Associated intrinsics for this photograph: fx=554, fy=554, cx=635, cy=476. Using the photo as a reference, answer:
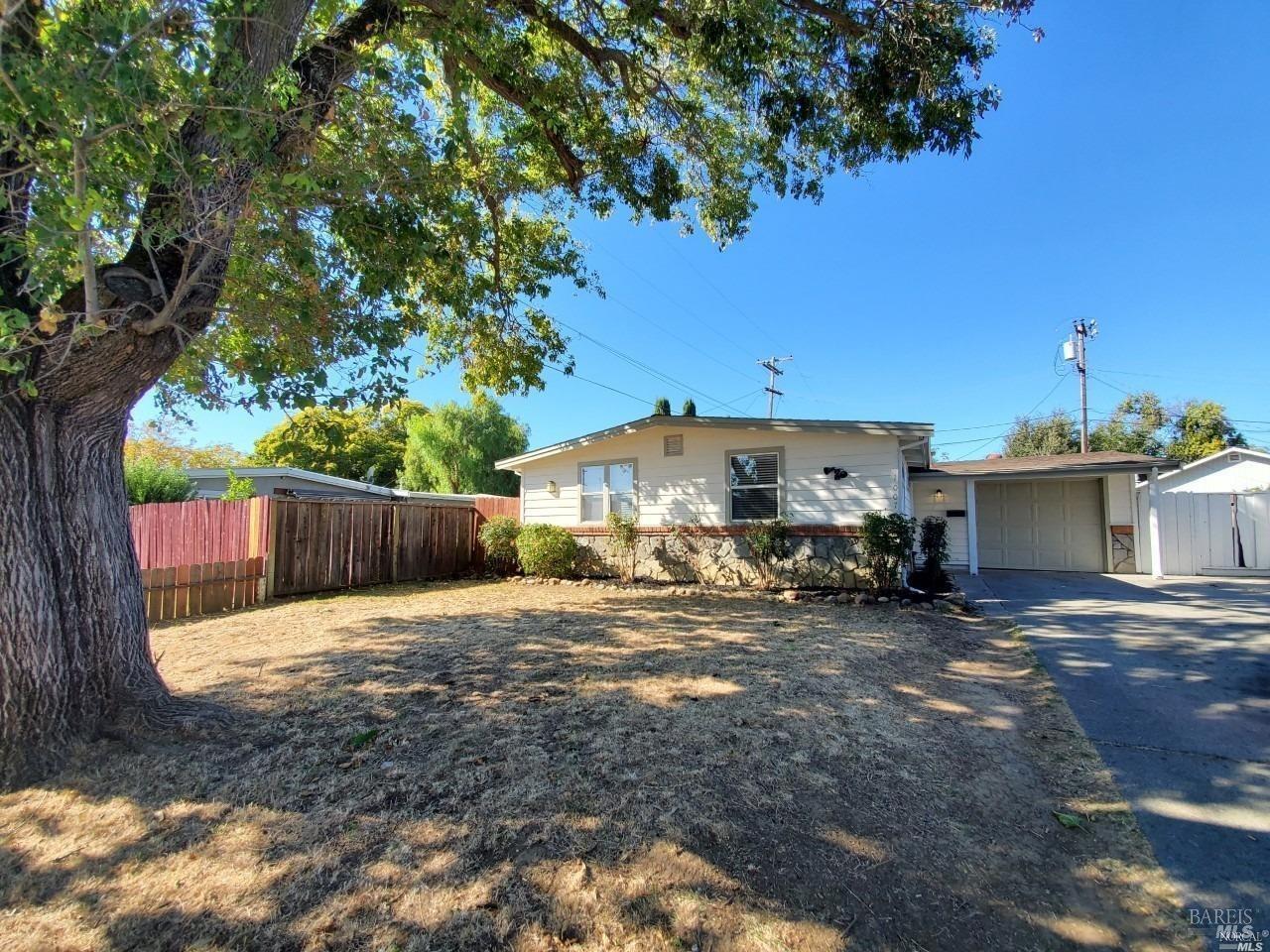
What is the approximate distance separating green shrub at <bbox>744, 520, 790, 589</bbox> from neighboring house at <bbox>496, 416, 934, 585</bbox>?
0.20 meters

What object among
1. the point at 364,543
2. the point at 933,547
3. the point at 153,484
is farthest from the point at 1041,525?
the point at 153,484

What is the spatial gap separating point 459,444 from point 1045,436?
2891 cm

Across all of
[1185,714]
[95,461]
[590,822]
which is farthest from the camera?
[1185,714]

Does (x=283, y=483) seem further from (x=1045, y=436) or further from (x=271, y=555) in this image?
(x=1045, y=436)

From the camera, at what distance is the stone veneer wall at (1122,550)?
11977 millimetres

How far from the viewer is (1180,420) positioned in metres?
23.7

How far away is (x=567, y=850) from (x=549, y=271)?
758 cm

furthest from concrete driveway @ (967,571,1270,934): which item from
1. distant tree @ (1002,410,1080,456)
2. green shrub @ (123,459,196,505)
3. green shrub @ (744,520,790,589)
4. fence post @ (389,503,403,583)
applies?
distant tree @ (1002,410,1080,456)

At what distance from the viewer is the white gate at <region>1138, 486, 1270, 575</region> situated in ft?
35.4

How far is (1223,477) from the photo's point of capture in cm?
1155

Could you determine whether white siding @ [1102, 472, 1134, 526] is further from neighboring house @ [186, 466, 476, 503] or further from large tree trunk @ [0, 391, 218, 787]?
neighboring house @ [186, 466, 476, 503]

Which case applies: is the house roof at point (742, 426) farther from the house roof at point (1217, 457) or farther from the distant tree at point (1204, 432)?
the distant tree at point (1204, 432)

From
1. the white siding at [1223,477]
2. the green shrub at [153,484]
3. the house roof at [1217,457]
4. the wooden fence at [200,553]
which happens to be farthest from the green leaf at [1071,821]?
the green shrub at [153,484]

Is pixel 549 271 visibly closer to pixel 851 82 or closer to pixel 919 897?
pixel 851 82
